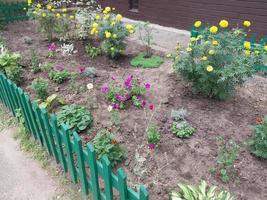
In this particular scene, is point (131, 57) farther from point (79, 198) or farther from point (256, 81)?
point (79, 198)

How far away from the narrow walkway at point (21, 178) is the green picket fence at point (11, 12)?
5878 millimetres

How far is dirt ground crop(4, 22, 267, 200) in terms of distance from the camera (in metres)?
2.61

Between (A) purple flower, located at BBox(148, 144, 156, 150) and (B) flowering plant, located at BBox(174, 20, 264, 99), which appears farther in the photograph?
(B) flowering plant, located at BBox(174, 20, 264, 99)

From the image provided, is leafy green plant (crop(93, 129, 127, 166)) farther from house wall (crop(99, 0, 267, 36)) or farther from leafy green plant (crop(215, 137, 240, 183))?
house wall (crop(99, 0, 267, 36))

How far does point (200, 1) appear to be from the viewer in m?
6.95

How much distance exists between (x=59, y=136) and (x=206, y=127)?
1.80 meters

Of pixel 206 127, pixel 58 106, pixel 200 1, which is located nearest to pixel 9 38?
pixel 58 106

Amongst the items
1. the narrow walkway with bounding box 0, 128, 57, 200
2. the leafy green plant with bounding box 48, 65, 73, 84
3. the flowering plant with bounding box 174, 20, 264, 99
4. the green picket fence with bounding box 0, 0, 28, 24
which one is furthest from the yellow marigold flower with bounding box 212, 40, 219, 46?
the green picket fence with bounding box 0, 0, 28, 24

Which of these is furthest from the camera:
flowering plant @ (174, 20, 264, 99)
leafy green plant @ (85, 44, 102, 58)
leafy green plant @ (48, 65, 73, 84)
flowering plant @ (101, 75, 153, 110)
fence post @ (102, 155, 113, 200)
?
leafy green plant @ (85, 44, 102, 58)

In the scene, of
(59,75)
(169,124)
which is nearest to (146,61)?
(59,75)

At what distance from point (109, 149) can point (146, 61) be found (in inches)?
108

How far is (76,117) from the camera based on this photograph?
10.7 feet

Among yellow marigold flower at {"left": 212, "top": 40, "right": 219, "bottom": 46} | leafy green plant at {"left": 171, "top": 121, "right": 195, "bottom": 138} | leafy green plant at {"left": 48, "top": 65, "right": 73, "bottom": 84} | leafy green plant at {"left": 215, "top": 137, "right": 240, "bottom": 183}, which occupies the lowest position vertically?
leafy green plant at {"left": 215, "top": 137, "right": 240, "bottom": 183}

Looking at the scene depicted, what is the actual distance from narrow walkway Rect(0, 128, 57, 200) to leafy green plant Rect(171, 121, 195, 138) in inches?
59.3
